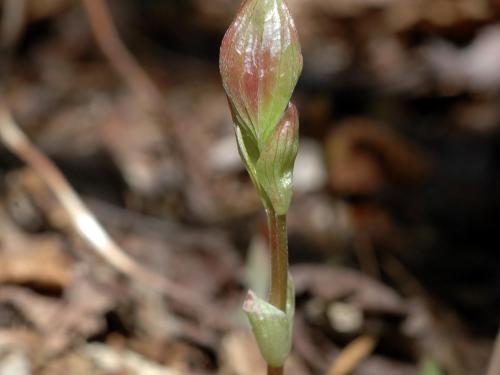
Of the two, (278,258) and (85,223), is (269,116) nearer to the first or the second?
(278,258)

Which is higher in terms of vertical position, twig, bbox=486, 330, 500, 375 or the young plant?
the young plant

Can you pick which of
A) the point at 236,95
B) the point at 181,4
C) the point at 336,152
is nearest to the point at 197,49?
the point at 181,4

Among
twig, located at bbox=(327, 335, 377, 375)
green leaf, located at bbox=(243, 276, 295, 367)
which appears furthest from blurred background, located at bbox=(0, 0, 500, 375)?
green leaf, located at bbox=(243, 276, 295, 367)

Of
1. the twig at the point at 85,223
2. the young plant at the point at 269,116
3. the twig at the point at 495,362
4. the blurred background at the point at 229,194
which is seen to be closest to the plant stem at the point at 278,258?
the young plant at the point at 269,116

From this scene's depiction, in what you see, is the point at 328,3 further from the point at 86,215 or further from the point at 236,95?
the point at 236,95

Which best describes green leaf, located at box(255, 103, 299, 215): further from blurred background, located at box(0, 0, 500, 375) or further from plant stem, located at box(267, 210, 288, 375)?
blurred background, located at box(0, 0, 500, 375)

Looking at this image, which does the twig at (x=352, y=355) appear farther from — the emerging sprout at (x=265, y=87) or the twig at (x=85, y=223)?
the emerging sprout at (x=265, y=87)

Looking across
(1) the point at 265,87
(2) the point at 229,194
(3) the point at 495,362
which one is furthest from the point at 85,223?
(3) the point at 495,362
